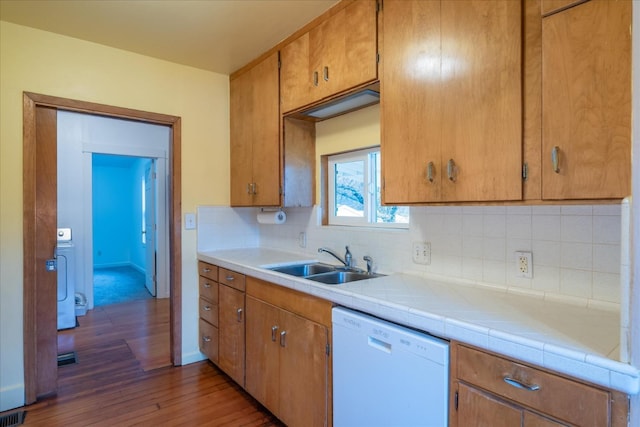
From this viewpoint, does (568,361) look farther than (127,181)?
No

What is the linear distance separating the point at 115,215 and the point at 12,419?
264 inches

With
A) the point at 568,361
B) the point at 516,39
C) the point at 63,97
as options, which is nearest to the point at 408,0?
the point at 516,39

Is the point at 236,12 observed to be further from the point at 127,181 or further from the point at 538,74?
the point at 127,181

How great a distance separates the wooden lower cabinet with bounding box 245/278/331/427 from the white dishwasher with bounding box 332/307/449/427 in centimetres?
10

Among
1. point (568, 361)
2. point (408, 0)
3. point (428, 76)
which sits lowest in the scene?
point (568, 361)

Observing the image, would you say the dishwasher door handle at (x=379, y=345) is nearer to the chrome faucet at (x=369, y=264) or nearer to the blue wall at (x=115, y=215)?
the chrome faucet at (x=369, y=264)

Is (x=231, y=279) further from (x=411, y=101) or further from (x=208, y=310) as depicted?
(x=411, y=101)

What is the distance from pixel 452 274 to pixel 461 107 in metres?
0.82

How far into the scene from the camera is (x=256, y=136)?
271cm

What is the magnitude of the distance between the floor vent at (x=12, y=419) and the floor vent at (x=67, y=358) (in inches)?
29.9

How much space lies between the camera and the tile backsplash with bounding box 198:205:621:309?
1294 mm

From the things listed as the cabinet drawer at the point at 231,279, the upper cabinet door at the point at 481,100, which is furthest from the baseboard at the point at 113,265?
the upper cabinet door at the point at 481,100

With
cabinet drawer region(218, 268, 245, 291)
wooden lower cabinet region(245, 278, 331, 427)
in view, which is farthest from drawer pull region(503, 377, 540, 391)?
cabinet drawer region(218, 268, 245, 291)

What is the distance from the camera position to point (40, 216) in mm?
2330
